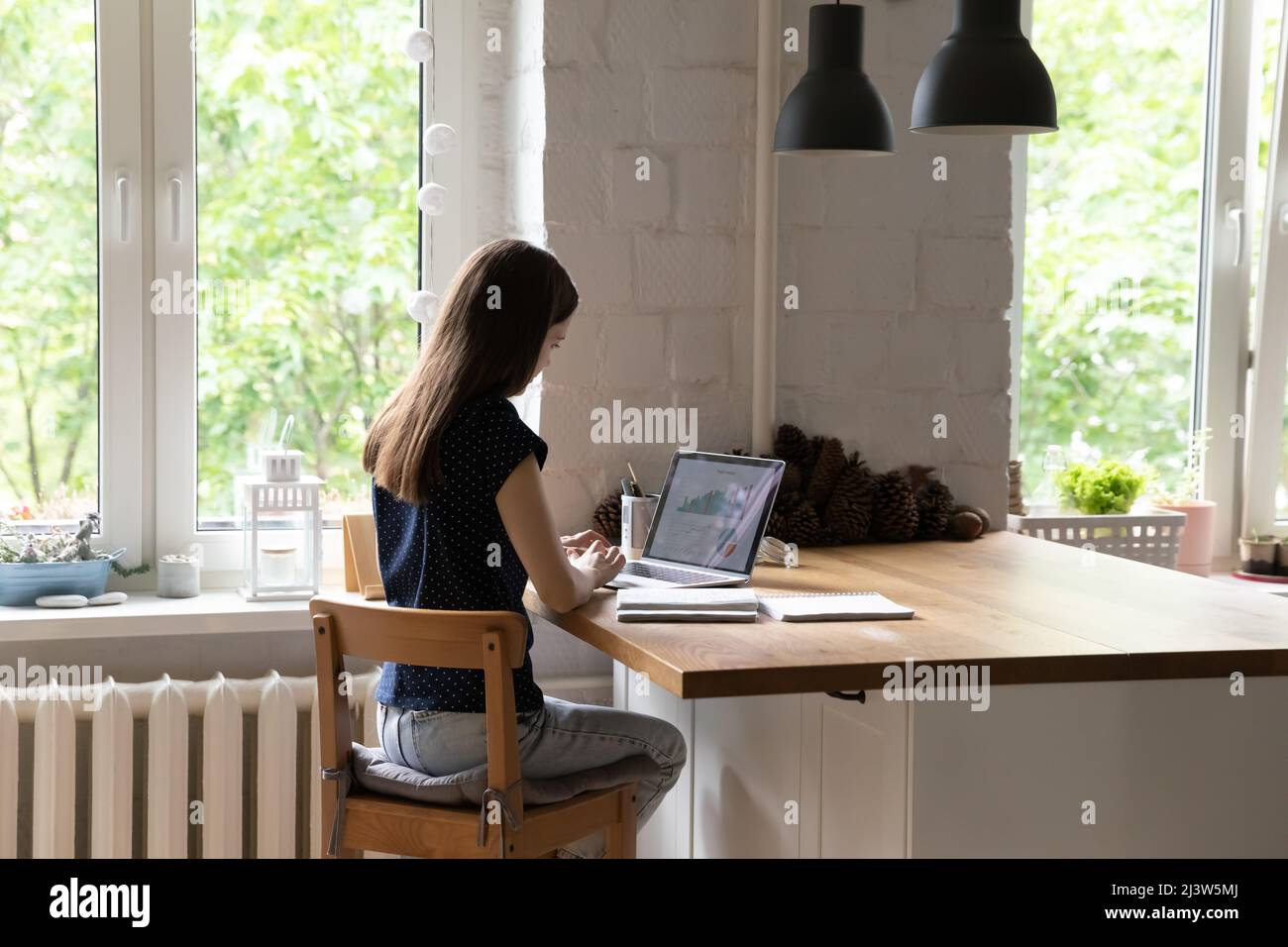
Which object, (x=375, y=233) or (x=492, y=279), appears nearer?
(x=492, y=279)

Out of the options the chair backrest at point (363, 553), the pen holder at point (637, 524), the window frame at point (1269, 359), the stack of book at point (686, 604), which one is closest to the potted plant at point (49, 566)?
the chair backrest at point (363, 553)

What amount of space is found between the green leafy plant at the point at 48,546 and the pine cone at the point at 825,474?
50.5 inches

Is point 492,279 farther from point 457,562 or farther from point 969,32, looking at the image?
point 969,32

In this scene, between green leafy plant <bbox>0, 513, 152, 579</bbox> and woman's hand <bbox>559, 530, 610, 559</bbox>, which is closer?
woman's hand <bbox>559, 530, 610, 559</bbox>

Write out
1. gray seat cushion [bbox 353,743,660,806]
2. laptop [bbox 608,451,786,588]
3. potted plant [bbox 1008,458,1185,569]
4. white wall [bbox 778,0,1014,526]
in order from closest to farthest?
gray seat cushion [bbox 353,743,660,806]
laptop [bbox 608,451,786,588]
white wall [bbox 778,0,1014,526]
potted plant [bbox 1008,458,1185,569]

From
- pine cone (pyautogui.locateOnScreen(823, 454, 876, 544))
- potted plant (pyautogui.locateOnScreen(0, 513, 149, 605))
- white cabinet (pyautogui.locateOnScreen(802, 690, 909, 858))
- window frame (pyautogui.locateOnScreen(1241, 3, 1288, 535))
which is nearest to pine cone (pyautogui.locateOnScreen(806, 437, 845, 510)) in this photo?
pine cone (pyautogui.locateOnScreen(823, 454, 876, 544))

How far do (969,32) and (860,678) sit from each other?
92 centimetres

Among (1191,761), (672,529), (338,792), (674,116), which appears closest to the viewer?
(1191,761)

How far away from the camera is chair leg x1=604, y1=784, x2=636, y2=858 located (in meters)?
1.99

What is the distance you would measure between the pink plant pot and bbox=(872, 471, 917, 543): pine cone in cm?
81

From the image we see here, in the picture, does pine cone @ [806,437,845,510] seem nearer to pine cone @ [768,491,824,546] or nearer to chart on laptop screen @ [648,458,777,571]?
pine cone @ [768,491,824,546]

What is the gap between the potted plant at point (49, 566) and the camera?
2.49 m

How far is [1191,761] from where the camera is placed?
1758 mm
